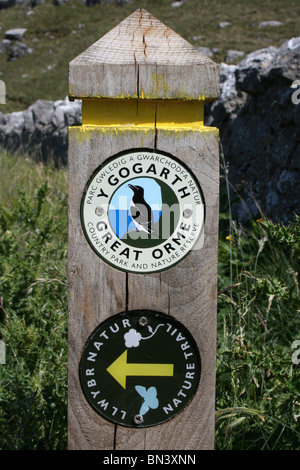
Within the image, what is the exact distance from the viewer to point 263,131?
4344 millimetres

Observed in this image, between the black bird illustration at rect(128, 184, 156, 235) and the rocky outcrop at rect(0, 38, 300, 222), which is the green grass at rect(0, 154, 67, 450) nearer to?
the black bird illustration at rect(128, 184, 156, 235)

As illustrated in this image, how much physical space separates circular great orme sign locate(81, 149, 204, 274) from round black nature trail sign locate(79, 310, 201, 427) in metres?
0.18

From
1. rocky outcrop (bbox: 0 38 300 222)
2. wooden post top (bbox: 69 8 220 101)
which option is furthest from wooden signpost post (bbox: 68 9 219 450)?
rocky outcrop (bbox: 0 38 300 222)

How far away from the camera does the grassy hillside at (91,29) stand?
2208cm

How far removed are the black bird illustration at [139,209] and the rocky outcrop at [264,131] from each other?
2.26 m

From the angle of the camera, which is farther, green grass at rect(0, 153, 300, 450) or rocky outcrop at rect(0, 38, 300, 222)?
rocky outcrop at rect(0, 38, 300, 222)

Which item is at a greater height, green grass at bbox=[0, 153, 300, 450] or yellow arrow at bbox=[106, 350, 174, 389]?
yellow arrow at bbox=[106, 350, 174, 389]

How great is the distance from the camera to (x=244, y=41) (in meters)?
21.0

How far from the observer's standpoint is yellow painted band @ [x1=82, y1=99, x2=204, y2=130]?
143 cm

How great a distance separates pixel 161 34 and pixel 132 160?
1.24 feet

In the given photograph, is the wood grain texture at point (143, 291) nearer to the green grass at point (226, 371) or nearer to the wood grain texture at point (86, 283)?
the wood grain texture at point (86, 283)

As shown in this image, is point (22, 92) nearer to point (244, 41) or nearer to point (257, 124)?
point (244, 41)

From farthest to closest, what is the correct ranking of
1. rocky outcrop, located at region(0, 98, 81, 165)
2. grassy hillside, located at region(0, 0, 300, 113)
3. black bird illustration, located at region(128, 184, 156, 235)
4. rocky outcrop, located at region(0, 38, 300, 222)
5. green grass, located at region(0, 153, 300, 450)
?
1. grassy hillside, located at region(0, 0, 300, 113)
2. rocky outcrop, located at region(0, 98, 81, 165)
3. rocky outcrop, located at region(0, 38, 300, 222)
4. green grass, located at region(0, 153, 300, 450)
5. black bird illustration, located at region(128, 184, 156, 235)

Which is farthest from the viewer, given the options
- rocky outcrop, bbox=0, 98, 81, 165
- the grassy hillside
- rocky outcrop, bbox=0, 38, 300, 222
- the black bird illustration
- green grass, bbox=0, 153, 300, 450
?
the grassy hillside
